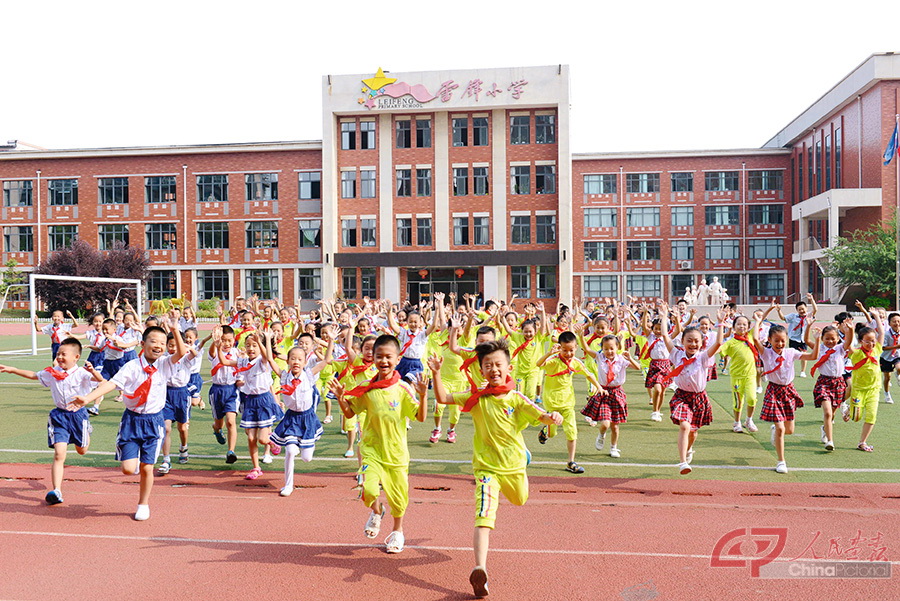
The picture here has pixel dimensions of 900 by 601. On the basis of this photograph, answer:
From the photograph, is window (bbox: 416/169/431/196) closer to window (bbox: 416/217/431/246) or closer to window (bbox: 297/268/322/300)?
window (bbox: 416/217/431/246)

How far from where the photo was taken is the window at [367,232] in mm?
43188

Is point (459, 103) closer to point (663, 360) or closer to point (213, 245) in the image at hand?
point (213, 245)

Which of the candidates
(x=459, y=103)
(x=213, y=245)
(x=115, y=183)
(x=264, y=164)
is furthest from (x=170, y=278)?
(x=459, y=103)

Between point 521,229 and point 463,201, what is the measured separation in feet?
12.8

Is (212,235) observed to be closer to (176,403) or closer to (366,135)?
(366,135)

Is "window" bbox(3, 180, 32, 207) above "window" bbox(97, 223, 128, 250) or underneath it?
above

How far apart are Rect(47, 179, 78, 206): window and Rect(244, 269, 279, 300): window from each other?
12.7 meters

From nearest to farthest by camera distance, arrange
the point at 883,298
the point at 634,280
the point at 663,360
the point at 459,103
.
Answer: the point at 663,360
the point at 883,298
the point at 459,103
the point at 634,280

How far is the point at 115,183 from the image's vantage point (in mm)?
45688

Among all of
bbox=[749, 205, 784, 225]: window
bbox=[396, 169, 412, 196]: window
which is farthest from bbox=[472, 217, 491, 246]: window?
bbox=[749, 205, 784, 225]: window

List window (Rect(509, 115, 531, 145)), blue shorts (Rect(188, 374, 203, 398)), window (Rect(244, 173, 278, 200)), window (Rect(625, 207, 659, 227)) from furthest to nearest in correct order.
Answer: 1. window (Rect(625, 207, 659, 227))
2. window (Rect(244, 173, 278, 200))
3. window (Rect(509, 115, 531, 145))
4. blue shorts (Rect(188, 374, 203, 398))

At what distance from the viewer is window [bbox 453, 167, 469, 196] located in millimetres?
42188

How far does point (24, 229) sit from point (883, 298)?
171 ft

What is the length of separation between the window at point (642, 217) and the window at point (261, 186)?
81.2ft
